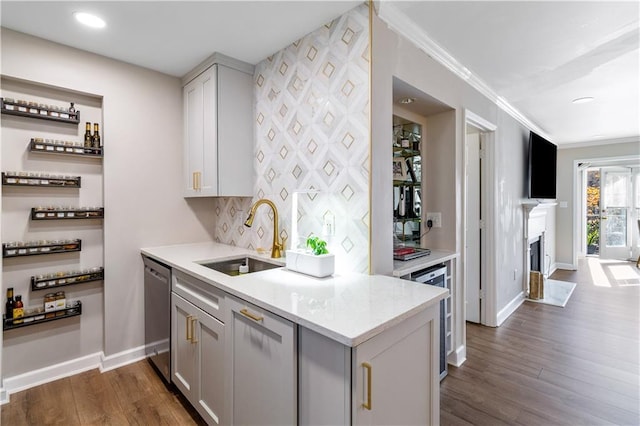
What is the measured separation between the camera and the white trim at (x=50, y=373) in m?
2.10

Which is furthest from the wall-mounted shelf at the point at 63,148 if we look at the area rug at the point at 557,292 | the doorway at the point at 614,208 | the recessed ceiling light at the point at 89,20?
the doorway at the point at 614,208

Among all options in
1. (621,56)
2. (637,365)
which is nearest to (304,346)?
(637,365)

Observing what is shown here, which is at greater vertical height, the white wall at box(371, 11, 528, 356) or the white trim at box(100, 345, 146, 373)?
the white wall at box(371, 11, 528, 356)

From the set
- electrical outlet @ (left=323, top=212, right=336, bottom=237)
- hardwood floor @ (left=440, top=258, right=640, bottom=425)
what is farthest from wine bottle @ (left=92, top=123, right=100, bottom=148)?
hardwood floor @ (left=440, top=258, right=640, bottom=425)

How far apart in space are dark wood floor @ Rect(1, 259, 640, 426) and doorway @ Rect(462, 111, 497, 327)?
255mm

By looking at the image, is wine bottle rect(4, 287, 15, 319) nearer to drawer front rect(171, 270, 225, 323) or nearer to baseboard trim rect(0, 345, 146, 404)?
baseboard trim rect(0, 345, 146, 404)

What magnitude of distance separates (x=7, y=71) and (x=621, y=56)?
445cm

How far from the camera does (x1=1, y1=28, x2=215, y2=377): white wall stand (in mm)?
2281

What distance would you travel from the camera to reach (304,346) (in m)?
1.17

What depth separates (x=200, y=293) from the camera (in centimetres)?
180

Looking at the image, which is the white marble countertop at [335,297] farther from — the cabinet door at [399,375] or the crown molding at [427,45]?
the crown molding at [427,45]

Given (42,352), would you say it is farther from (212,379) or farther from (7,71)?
(7,71)

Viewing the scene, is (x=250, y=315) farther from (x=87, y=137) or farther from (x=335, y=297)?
(x=87, y=137)

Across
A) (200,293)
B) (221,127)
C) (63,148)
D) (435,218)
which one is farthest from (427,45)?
(63,148)
